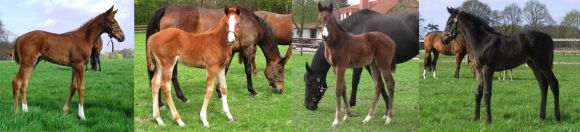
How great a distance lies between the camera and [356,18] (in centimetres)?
423

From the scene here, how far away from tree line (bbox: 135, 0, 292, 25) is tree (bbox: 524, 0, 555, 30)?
6.21ft

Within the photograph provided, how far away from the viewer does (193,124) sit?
466 centimetres

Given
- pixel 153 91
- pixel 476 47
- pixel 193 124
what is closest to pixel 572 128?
pixel 476 47

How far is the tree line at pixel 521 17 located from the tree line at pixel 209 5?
142 cm

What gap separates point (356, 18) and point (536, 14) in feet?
5.14

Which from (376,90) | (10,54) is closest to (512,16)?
(376,90)

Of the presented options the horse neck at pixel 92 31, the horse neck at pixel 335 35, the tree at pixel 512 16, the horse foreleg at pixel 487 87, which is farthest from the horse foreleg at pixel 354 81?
the horse neck at pixel 92 31

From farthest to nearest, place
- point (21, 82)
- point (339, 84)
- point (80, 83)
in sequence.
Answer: point (80, 83) → point (21, 82) → point (339, 84)

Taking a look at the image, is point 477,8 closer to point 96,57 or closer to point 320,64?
point 320,64

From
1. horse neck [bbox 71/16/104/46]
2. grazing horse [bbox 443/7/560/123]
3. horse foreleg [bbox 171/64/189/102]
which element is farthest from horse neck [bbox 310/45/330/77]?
horse neck [bbox 71/16/104/46]

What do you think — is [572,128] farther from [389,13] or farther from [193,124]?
[193,124]

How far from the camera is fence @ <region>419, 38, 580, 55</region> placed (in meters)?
4.76

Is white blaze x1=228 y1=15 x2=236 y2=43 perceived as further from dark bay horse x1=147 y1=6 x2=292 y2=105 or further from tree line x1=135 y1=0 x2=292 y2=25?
tree line x1=135 y1=0 x2=292 y2=25

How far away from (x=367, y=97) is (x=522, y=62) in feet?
4.17
